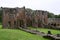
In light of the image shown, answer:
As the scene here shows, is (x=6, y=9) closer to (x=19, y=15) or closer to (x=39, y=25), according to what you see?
(x=19, y=15)

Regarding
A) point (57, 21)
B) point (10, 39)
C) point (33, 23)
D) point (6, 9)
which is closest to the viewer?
point (10, 39)

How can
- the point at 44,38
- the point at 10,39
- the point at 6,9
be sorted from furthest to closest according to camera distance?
the point at 6,9
the point at 44,38
the point at 10,39

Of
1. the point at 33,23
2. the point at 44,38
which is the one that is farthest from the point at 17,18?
the point at 44,38

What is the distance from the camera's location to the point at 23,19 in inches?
1943

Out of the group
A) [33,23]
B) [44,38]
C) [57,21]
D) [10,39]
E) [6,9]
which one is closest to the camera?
[10,39]

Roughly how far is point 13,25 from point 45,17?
1296 centimetres

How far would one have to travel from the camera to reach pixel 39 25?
5428 centimetres

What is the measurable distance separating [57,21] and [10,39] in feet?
148

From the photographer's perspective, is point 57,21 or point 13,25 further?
point 57,21

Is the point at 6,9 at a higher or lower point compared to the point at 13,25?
higher

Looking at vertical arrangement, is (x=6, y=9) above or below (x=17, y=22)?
above

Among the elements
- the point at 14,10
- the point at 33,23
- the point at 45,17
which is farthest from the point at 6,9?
the point at 45,17

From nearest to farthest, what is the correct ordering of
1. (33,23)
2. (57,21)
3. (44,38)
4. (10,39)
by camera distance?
(10,39) → (44,38) → (33,23) → (57,21)

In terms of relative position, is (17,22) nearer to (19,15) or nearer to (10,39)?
(19,15)
